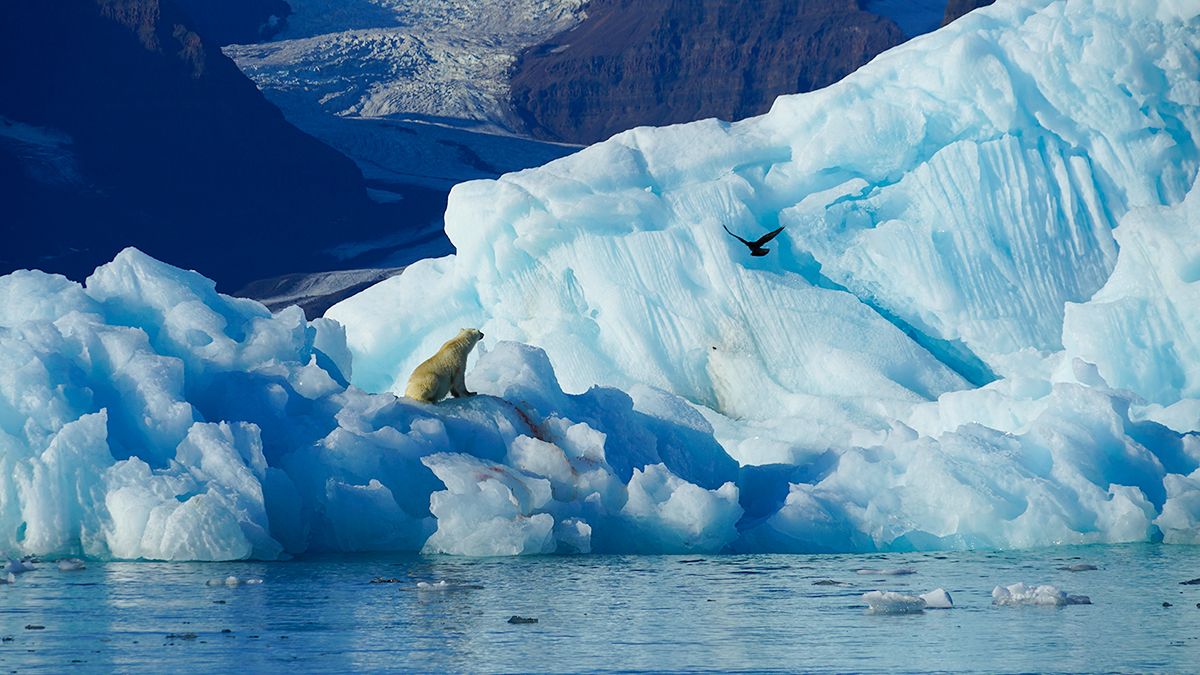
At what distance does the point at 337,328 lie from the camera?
15234 mm

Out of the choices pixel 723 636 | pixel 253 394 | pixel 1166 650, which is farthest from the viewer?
pixel 253 394

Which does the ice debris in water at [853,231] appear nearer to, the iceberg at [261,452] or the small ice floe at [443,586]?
the iceberg at [261,452]

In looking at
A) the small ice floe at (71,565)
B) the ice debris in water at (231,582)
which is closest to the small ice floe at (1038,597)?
the ice debris in water at (231,582)

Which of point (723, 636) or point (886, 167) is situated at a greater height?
point (886, 167)

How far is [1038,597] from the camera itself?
953cm

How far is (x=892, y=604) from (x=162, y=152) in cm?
5535

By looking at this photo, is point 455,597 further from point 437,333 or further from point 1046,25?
point 1046,25

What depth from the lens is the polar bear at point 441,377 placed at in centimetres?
1348

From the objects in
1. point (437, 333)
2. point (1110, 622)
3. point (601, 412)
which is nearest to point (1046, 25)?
Answer: point (437, 333)

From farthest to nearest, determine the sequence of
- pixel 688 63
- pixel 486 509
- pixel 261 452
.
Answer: pixel 688 63 → pixel 486 509 → pixel 261 452

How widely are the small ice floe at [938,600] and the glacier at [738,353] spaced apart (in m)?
3.82

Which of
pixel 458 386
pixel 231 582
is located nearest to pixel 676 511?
pixel 458 386

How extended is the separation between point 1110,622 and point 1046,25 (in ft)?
42.5

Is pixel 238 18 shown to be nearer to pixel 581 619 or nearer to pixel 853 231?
pixel 853 231
